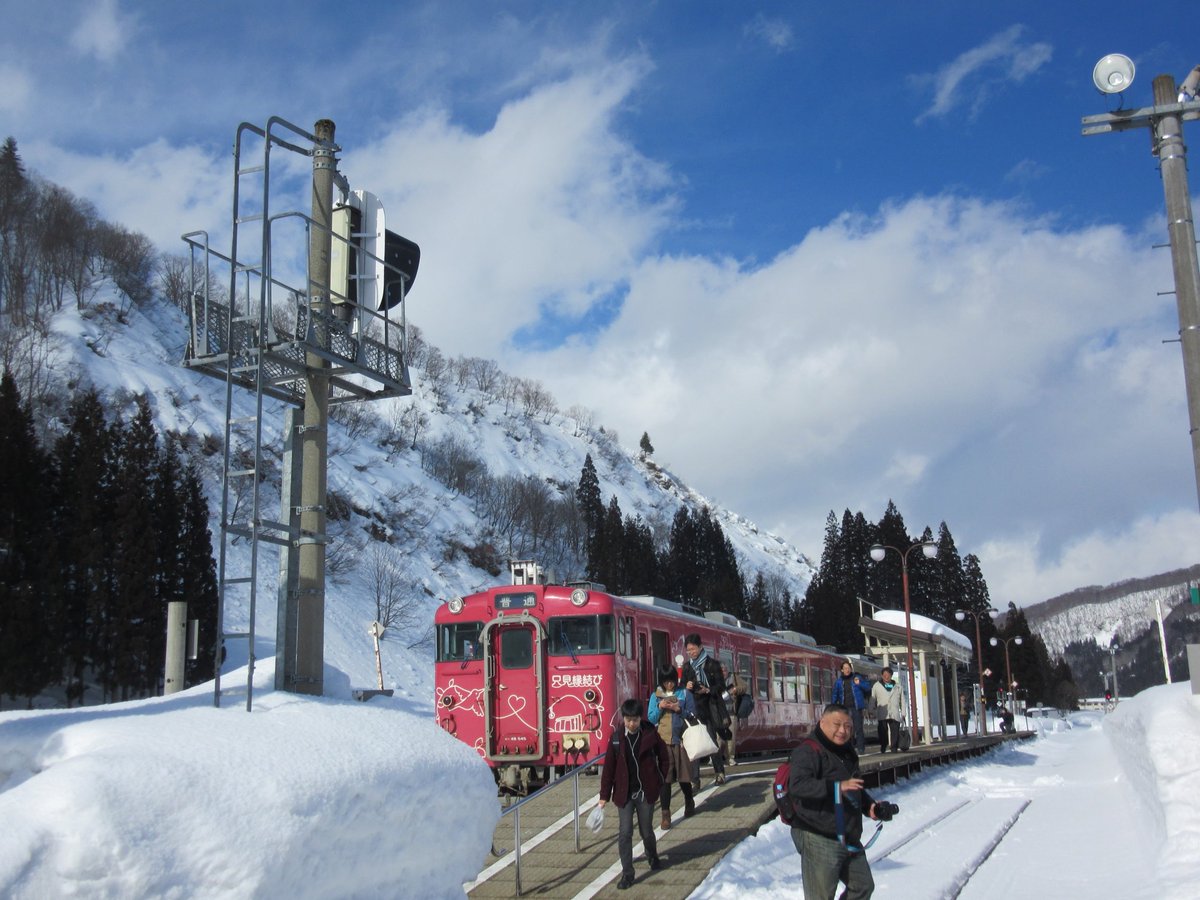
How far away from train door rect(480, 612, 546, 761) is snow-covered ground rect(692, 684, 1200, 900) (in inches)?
189

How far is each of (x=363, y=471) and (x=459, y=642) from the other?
57575 millimetres

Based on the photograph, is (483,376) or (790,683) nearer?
(790,683)

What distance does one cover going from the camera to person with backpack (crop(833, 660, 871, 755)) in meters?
→ 17.0

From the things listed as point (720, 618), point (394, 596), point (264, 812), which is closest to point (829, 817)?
point (264, 812)

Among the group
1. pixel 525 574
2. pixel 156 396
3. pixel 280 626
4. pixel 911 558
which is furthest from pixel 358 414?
pixel 280 626

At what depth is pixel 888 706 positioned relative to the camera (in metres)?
19.9

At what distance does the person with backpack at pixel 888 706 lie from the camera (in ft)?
64.2

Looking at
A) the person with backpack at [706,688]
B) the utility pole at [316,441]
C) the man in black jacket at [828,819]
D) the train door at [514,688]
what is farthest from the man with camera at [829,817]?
the train door at [514,688]

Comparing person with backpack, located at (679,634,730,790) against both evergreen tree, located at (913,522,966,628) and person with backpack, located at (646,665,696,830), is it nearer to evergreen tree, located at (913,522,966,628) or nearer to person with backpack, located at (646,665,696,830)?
person with backpack, located at (646,665,696,830)

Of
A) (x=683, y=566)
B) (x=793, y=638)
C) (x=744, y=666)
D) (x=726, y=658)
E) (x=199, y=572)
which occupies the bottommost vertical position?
(x=744, y=666)

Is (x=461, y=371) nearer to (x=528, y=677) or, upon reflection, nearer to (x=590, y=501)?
(x=590, y=501)

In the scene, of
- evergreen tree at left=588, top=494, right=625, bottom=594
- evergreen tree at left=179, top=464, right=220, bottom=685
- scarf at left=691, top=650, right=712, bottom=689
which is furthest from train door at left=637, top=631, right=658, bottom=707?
evergreen tree at left=588, top=494, right=625, bottom=594

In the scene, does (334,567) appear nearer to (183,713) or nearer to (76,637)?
(76,637)

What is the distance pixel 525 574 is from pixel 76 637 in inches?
839
